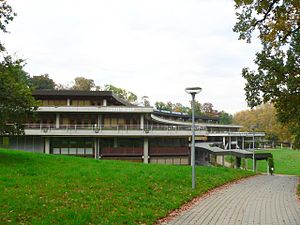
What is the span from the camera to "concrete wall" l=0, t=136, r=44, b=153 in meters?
50.3

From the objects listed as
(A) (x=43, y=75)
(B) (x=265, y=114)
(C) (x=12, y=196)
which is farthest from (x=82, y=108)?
(B) (x=265, y=114)

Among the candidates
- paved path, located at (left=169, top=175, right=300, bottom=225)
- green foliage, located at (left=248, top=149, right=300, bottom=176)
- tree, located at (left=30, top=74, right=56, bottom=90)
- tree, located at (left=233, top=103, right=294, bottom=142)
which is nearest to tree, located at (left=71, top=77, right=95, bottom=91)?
tree, located at (left=30, top=74, right=56, bottom=90)

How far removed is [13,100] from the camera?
20438 mm

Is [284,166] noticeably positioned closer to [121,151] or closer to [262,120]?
[121,151]

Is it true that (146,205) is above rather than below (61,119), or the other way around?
below

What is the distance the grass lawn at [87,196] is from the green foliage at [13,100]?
3155mm

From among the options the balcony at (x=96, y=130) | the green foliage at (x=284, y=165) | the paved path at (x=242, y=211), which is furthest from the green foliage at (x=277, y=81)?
the balcony at (x=96, y=130)

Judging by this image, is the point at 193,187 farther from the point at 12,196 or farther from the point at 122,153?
the point at 122,153

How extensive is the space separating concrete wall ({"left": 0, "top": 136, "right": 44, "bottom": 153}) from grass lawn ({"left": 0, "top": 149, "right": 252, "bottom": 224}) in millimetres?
32822

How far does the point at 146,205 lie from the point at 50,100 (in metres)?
46.4

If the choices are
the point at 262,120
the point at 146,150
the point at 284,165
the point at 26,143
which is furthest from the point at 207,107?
the point at 26,143

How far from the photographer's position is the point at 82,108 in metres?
50.5

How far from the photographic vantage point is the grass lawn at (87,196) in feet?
29.3

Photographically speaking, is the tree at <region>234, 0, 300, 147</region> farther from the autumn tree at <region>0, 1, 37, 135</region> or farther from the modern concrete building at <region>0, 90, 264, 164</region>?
the modern concrete building at <region>0, 90, 264, 164</region>
